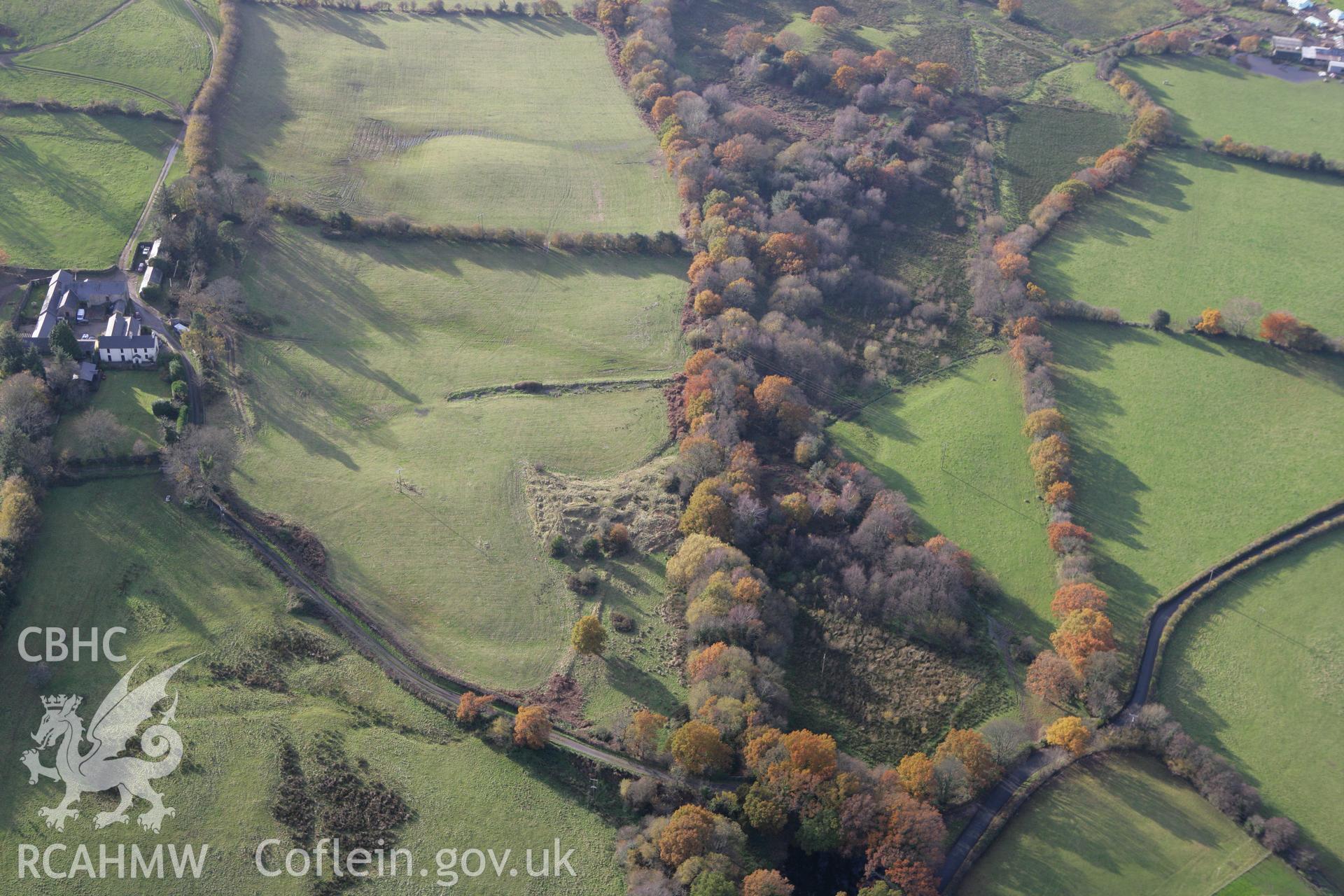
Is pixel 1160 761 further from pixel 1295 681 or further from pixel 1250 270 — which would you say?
pixel 1250 270

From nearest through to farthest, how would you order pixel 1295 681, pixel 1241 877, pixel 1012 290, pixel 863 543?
pixel 1241 877
pixel 1295 681
pixel 863 543
pixel 1012 290

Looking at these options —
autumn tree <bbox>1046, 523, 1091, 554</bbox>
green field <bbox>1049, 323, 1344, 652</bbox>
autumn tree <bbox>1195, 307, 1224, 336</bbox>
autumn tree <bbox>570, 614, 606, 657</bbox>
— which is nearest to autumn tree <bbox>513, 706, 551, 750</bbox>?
autumn tree <bbox>570, 614, 606, 657</bbox>

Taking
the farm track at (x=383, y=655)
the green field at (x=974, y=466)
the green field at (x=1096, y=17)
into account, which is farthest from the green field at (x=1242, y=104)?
the farm track at (x=383, y=655)

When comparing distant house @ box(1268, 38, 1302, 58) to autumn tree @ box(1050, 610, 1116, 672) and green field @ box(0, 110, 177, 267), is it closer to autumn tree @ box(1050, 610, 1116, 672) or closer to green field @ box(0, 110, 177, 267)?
autumn tree @ box(1050, 610, 1116, 672)

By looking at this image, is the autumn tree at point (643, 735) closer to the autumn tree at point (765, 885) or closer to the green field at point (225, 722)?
the green field at point (225, 722)

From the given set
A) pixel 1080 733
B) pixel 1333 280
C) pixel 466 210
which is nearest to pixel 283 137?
pixel 466 210
